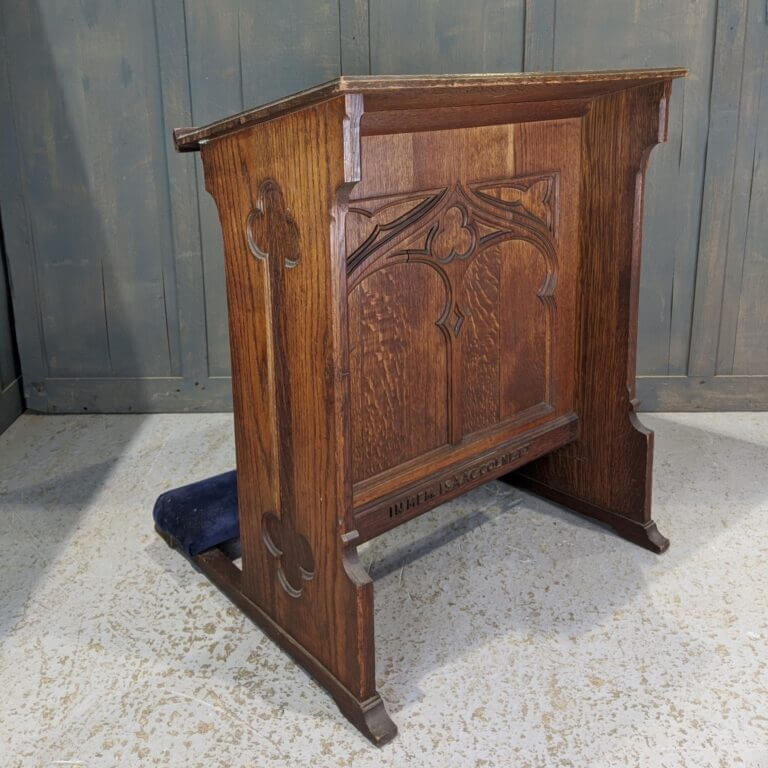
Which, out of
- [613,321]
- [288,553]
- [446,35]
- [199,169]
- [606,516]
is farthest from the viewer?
[199,169]

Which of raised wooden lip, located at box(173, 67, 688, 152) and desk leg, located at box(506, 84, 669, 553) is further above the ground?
raised wooden lip, located at box(173, 67, 688, 152)

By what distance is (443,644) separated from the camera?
181cm

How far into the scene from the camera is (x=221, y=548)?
7.09 feet

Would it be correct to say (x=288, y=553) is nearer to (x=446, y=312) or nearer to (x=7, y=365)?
(x=446, y=312)

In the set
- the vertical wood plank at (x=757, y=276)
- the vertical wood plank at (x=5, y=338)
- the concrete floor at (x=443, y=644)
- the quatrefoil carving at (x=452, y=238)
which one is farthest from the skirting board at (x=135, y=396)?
the quatrefoil carving at (x=452, y=238)

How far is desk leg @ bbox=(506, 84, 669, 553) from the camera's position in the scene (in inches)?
78.7

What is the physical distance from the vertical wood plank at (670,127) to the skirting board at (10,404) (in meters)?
2.24

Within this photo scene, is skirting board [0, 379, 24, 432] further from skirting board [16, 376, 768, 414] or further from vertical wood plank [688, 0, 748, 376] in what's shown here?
vertical wood plank [688, 0, 748, 376]

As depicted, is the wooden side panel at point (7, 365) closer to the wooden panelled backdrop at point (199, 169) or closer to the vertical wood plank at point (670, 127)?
the wooden panelled backdrop at point (199, 169)

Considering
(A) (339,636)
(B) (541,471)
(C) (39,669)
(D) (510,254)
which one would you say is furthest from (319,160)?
(B) (541,471)

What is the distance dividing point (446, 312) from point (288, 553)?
23.3 inches

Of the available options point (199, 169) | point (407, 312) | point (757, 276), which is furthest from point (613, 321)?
point (199, 169)

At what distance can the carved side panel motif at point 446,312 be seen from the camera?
65.7 inches

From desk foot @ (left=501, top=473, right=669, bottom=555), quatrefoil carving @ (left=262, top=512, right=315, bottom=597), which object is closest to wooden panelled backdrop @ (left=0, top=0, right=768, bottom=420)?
desk foot @ (left=501, top=473, right=669, bottom=555)
